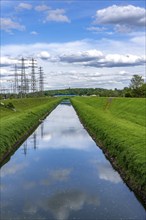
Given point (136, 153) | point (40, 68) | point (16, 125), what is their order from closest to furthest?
point (136, 153) → point (16, 125) → point (40, 68)

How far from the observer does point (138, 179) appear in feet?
54.9

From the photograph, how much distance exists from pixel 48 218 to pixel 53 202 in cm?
172

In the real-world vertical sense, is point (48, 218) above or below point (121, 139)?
below

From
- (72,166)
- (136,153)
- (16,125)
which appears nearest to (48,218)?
(136,153)

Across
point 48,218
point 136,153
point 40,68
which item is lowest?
point 48,218

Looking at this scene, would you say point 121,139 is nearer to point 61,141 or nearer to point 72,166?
point 72,166

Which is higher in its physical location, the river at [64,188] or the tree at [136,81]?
the tree at [136,81]

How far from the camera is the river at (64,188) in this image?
1411 centimetres

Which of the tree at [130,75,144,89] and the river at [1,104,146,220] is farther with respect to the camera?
the tree at [130,75,144,89]

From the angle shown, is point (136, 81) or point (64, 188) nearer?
point (64, 188)

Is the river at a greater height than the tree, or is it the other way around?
the tree

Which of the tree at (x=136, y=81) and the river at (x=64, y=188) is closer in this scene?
the river at (x=64, y=188)

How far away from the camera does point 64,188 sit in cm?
1744

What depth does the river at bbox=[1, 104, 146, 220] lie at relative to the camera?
1411cm
